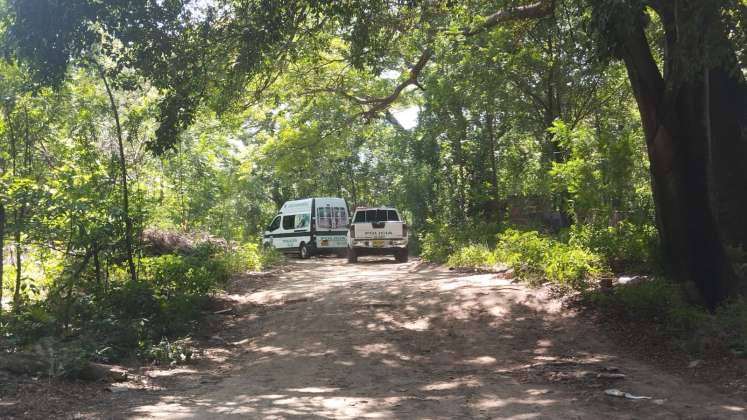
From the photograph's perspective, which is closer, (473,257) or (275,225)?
(473,257)

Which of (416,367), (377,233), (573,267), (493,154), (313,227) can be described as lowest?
(416,367)

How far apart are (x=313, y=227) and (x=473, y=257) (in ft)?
34.6

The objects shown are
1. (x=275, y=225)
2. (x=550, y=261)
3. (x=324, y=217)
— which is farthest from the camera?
(x=275, y=225)

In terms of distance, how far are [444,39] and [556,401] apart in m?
9.76

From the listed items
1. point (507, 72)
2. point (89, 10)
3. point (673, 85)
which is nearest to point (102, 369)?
point (89, 10)

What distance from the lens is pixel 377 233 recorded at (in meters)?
21.1

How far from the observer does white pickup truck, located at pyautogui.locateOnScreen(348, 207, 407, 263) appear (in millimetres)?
→ 21062

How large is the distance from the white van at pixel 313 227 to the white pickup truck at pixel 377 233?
3947 millimetres

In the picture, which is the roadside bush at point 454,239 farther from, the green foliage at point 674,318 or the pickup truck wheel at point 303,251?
the green foliage at point 674,318

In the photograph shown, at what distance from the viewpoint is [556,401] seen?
577 centimetres


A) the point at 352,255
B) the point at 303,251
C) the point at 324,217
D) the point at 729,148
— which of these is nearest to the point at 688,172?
the point at 729,148

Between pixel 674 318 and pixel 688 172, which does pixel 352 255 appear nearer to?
pixel 688 172

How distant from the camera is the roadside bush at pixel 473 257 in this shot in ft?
49.8

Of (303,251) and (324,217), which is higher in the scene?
(324,217)
